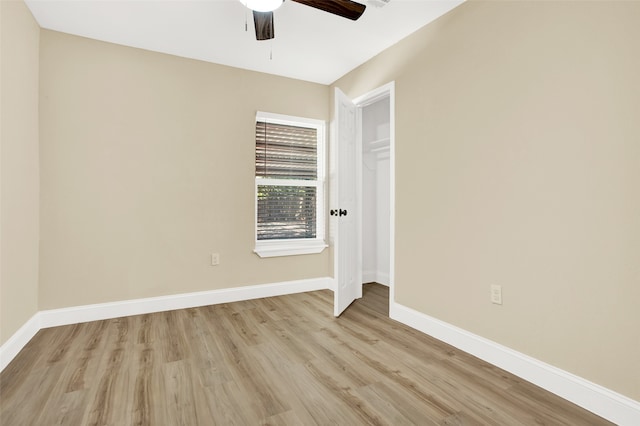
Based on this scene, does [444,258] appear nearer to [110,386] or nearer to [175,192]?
[110,386]

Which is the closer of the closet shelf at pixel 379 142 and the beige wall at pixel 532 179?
the beige wall at pixel 532 179

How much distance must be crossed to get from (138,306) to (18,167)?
1.50m

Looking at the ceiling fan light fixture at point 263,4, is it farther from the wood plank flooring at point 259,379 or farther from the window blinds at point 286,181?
the wood plank flooring at point 259,379

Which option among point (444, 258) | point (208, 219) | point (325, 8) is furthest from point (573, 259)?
point (208, 219)

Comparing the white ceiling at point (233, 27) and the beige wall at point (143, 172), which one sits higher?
the white ceiling at point (233, 27)

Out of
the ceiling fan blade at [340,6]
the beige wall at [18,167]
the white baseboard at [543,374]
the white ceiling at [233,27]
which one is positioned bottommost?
the white baseboard at [543,374]

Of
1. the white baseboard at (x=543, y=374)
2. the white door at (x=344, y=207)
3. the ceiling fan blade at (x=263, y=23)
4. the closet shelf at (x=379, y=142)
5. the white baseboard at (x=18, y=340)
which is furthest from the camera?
the closet shelf at (x=379, y=142)

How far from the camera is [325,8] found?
197cm

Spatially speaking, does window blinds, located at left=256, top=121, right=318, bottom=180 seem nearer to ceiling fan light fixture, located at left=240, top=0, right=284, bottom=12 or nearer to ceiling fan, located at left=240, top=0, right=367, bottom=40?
ceiling fan, located at left=240, top=0, right=367, bottom=40

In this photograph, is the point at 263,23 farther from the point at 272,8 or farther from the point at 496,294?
the point at 496,294

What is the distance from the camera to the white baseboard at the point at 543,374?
157 cm

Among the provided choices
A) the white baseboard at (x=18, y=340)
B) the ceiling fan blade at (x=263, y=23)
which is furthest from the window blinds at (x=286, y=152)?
the white baseboard at (x=18, y=340)

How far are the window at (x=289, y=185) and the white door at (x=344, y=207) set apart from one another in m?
0.64

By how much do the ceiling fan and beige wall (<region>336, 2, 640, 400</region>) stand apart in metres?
0.92
